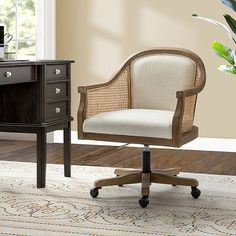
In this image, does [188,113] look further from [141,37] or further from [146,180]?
[141,37]

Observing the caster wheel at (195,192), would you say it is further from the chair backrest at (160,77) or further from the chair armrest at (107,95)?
the chair armrest at (107,95)

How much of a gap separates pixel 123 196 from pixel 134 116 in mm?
526

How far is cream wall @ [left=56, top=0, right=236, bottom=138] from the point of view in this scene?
5.93 meters

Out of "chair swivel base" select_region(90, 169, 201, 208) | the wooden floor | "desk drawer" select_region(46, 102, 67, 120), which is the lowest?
the wooden floor

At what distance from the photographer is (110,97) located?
418 centimetres

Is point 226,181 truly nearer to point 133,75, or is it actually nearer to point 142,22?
point 133,75

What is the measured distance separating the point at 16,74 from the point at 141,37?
2464 millimetres

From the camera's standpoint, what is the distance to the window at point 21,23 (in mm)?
A: 6332

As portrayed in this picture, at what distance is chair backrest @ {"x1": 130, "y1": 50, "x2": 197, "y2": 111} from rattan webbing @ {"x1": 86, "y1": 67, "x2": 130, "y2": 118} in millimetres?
50

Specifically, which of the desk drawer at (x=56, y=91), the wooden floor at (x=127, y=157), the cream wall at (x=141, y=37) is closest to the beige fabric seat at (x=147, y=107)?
the desk drawer at (x=56, y=91)

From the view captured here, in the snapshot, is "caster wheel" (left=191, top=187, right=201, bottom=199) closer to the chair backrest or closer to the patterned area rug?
the patterned area rug

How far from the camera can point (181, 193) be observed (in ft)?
13.1

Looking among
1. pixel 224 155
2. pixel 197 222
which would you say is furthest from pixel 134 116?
pixel 224 155

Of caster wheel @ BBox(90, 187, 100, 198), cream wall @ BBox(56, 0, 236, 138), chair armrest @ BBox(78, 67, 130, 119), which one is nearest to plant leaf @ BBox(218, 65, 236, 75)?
chair armrest @ BBox(78, 67, 130, 119)
